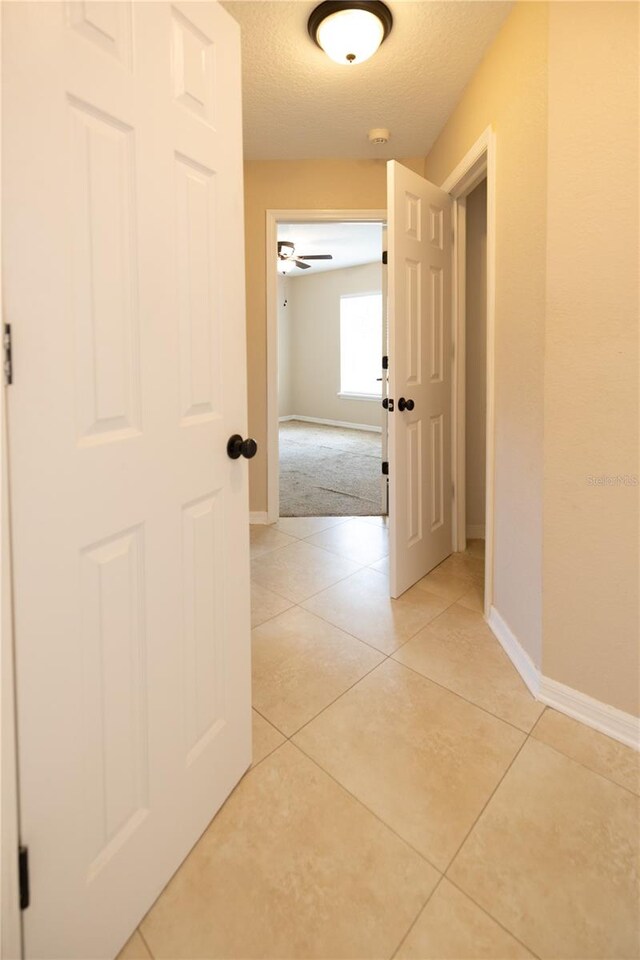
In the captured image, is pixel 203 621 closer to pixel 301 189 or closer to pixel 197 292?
pixel 197 292

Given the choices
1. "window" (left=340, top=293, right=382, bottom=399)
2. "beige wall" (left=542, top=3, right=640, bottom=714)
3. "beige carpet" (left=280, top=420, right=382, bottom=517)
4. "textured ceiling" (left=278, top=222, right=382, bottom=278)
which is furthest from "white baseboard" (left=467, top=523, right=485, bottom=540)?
"window" (left=340, top=293, right=382, bottom=399)

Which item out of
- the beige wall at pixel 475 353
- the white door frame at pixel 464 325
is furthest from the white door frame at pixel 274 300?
the white door frame at pixel 464 325

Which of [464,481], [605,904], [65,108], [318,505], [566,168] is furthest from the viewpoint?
[318,505]

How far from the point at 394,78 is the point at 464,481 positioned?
2.10m

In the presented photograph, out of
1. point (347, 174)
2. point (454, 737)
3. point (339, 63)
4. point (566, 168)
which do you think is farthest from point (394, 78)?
point (454, 737)

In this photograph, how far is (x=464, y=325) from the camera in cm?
295

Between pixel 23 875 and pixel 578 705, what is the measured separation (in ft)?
5.12

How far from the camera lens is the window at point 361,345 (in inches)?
332

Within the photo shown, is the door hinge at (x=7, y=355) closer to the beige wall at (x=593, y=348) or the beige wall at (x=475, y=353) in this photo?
the beige wall at (x=593, y=348)

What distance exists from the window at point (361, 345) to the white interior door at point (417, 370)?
5671 mm

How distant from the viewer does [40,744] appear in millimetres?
801

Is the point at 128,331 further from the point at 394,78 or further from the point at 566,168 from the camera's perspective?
the point at 394,78

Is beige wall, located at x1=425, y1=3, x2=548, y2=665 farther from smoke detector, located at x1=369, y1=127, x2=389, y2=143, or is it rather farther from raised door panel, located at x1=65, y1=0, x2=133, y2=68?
raised door panel, located at x1=65, y1=0, x2=133, y2=68

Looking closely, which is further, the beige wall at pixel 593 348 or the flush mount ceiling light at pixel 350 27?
the flush mount ceiling light at pixel 350 27
